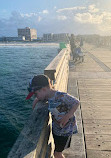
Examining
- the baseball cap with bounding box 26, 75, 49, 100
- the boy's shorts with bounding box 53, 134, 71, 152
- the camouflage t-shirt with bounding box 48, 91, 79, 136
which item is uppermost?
the baseball cap with bounding box 26, 75, 49, 100

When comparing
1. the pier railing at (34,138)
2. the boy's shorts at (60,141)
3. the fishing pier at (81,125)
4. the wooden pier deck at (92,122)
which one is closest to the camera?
the pier railing at (34,138)

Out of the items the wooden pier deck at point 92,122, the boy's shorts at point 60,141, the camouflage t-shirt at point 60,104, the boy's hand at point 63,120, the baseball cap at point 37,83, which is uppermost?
the baseball cap at point 37,83

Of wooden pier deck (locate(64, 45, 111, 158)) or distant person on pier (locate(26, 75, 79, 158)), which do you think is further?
wooden pier deck (locate(64, 45, 111, 158))

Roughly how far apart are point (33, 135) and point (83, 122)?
2729 mm

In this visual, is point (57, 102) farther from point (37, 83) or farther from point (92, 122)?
point (92, 122)

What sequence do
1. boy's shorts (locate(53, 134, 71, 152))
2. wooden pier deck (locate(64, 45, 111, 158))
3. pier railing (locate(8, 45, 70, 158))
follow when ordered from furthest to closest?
wooden pier deck (locate(64, 45, 111, 158)), boy's shorts (locate(53, 134, 71, 152)), pier railing (locate(8, 45, 70, 158))

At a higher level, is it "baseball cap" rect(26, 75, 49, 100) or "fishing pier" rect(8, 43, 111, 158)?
"baseball cap" rect(26, 75, 49, 100)

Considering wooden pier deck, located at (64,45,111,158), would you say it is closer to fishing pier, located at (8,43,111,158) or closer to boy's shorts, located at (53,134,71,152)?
fishing pier, located at (8,43,111,158)

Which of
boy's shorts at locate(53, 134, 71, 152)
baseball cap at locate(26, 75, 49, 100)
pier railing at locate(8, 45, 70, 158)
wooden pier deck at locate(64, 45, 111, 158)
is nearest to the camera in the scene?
pier railing at locate(8, 45, 70, 158)

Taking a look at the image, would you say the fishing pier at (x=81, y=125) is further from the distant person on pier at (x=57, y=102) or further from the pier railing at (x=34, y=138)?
the distant person on pier at (x=57, y=102)

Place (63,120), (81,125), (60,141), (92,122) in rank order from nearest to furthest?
(63,120) < (60,141) < (81,125) < (92,122)

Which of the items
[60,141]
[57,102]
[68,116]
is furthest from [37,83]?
[60,141]

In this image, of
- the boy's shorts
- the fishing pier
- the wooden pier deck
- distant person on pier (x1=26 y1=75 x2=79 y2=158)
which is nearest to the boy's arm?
distant person on pier (x1=26 y1=75 x2=79 y2=158)

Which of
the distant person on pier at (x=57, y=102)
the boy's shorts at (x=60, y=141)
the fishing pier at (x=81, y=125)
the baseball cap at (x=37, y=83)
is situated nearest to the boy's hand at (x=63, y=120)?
the distant person on pier at (x=57, y=102)
